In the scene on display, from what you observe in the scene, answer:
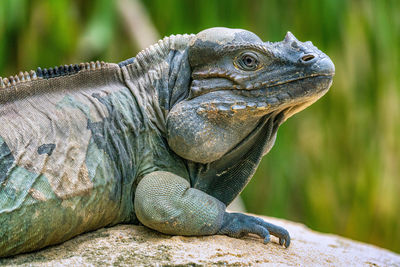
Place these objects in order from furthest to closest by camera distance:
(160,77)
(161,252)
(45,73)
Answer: (160,77)
(45,73)
(161,252)

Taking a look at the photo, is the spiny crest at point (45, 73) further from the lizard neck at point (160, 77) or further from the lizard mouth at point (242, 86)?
the lizard mouth at point (242, 86)

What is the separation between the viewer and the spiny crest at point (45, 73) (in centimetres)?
276

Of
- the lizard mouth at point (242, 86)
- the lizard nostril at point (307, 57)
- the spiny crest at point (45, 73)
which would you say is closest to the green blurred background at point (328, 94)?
the spiny crest at point (45, 73)

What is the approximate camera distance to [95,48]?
6777 mm

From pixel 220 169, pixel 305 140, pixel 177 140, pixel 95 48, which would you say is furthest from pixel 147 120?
pixel 305 140

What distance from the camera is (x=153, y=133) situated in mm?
3070

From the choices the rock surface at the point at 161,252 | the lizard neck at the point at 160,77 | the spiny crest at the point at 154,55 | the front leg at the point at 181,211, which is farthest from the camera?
the spiny crest at the point at 154,55

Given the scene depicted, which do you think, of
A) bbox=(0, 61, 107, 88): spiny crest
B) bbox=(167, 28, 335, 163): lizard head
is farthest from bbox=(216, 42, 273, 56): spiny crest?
bbox=(0, 61, 107, 88): spiny crest

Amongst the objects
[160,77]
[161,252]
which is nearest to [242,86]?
[160,77]

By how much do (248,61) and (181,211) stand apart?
995 millimetres

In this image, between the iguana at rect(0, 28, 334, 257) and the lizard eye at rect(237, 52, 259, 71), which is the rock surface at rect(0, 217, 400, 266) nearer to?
the iguana at rect(0, 28, 334, 257)

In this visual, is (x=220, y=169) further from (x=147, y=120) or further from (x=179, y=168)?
(x=147, y=120)

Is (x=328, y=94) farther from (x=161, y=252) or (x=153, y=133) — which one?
(x=161, y=252)

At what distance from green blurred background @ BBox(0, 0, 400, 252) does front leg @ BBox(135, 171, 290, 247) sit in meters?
4.35
